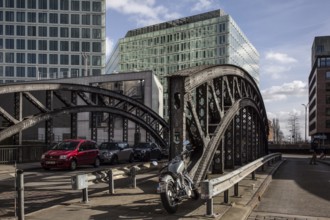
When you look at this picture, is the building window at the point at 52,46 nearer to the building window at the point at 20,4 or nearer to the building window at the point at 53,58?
the building window at the point at 53,58

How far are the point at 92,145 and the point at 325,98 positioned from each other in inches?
3544

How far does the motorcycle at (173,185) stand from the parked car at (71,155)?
12.9 m

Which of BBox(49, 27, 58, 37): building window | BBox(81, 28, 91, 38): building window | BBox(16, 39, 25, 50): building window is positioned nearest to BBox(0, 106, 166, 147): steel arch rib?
BBox(81, 28, 91, 38): building window

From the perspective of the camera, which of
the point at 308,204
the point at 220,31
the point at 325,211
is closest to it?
the point at 325,211

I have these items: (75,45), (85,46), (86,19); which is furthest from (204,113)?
(86,19)

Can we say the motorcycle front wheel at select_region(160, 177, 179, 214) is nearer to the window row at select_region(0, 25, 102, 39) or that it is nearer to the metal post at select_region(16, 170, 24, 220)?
the metal post at select_region(16, 170, 24, 220)

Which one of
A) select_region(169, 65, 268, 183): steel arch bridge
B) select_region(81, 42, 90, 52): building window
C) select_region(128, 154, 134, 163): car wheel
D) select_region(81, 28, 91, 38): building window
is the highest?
select_region(81, 28, 91, 38): building window

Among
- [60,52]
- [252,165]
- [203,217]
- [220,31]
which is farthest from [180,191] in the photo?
[60,52]

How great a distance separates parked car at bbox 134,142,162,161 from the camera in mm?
30812

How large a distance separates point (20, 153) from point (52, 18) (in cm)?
7857

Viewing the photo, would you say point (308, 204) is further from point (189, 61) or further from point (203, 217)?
point (189, 61)

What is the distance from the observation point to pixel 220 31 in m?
93.8

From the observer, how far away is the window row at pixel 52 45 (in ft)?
319

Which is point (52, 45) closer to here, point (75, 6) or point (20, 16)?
point (20, 16)
